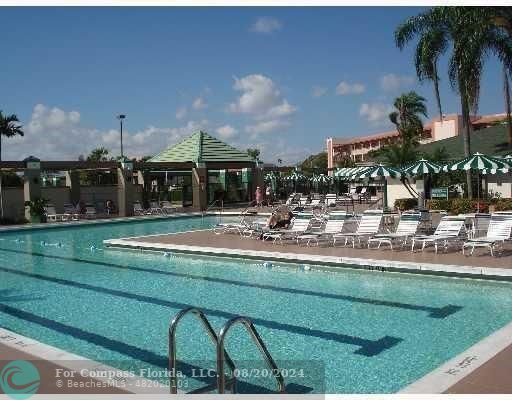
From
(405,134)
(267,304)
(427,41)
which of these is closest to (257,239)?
(267,304)

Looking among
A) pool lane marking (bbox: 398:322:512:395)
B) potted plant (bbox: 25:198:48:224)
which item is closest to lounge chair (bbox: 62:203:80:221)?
potted plant (bbox: 25:198:48:224)

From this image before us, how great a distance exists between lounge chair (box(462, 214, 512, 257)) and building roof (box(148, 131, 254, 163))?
70.8 ft

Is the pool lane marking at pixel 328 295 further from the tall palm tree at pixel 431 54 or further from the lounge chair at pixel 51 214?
the tall palm tree at pixel 431 54

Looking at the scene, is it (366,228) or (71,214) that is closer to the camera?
(366,228)

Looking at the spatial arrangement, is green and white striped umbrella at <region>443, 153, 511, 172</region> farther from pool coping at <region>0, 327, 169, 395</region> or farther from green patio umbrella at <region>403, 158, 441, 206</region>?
pool coping at <region>0, 327, 169, 395</region>

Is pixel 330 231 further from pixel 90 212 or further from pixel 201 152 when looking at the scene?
pixel 201 152

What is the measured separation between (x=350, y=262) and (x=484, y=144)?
67.1 feet

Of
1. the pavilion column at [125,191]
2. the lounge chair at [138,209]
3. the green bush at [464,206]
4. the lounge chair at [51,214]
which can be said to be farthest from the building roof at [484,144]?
the lounge chair at [51,214]

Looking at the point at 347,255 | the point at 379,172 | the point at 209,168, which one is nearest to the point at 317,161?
the point at 209,168

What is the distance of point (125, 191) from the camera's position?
2811 centimetres

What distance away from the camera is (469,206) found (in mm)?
20016

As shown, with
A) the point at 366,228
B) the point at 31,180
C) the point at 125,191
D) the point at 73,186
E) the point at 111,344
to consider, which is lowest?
the point at 111,344

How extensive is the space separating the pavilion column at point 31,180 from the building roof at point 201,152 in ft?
30.0
